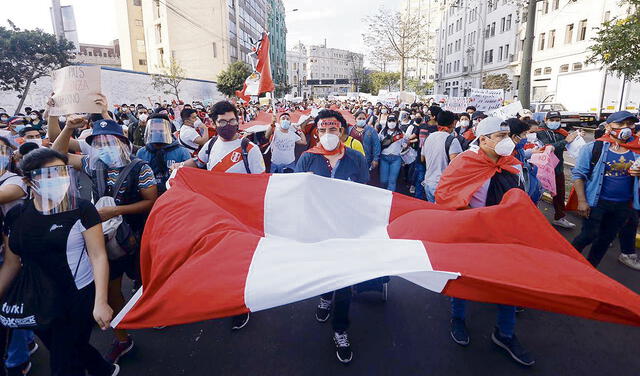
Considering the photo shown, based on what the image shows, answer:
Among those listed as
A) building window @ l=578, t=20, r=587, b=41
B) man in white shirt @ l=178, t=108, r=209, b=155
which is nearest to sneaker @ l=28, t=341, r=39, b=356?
man in white shirt @ l=178, t=108, r=209, b=155

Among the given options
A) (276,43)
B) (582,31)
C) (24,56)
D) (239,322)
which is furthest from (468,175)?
(276,43)

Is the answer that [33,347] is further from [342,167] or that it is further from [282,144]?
[282,144]

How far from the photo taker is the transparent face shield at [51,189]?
91.6 inches

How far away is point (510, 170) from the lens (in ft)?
11.3

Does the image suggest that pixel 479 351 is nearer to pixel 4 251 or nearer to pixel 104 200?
pixel 104 200

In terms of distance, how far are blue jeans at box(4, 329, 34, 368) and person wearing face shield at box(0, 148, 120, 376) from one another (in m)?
0.81

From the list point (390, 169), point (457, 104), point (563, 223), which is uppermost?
point (457, 104)

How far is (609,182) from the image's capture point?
167 inches

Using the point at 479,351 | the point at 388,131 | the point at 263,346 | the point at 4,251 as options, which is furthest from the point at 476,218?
the point at 388,131

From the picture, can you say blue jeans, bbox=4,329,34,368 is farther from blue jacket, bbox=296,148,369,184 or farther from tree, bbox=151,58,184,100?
tree, bbox=151,58,184,100

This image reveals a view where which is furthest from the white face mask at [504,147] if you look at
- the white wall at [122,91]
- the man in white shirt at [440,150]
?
the white wall at [122,91]

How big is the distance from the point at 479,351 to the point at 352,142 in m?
3.55

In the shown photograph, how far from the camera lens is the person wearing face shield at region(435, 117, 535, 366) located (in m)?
3.37

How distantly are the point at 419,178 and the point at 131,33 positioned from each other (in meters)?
56.8
